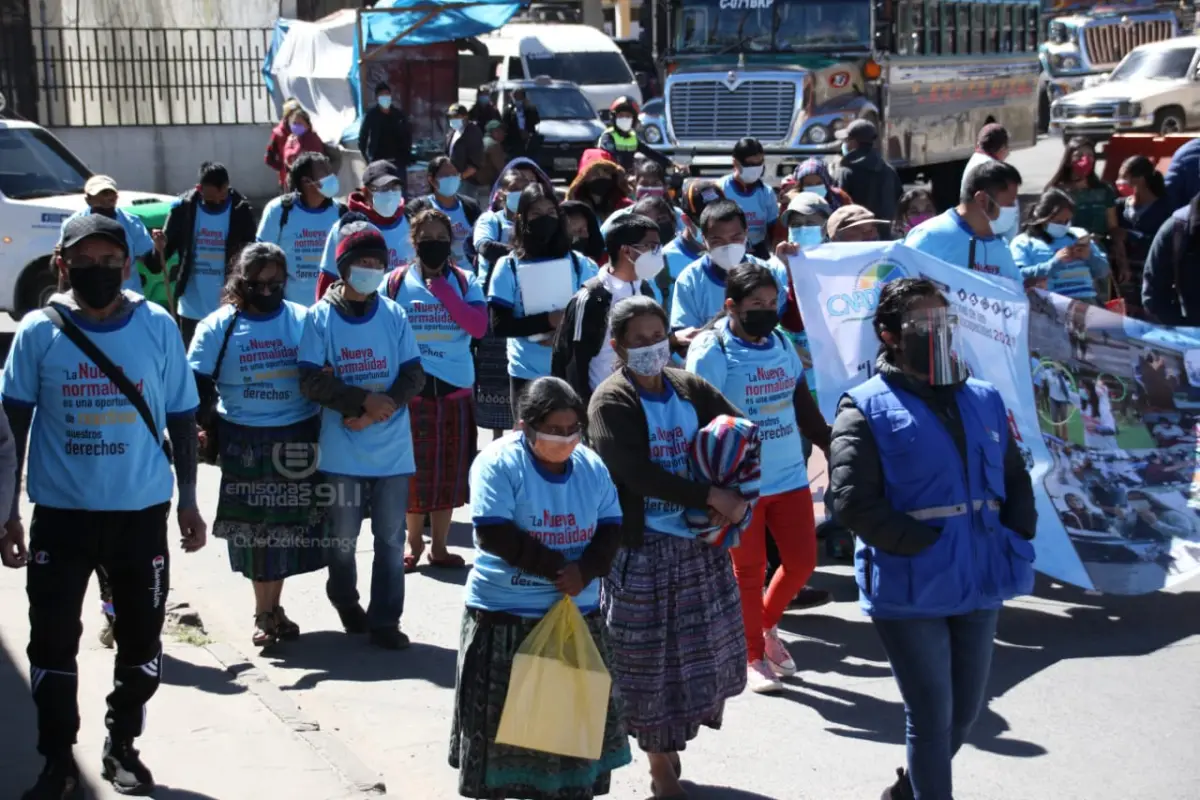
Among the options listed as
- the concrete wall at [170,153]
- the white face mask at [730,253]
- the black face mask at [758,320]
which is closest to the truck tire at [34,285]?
the white face mask at [730,253]

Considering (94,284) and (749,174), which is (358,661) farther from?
(749,174)

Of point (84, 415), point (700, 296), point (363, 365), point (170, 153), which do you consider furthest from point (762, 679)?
point (170, 153)

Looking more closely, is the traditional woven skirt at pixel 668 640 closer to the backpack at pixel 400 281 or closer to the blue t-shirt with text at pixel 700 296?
the blue t-shirt with text at pixel 700 296

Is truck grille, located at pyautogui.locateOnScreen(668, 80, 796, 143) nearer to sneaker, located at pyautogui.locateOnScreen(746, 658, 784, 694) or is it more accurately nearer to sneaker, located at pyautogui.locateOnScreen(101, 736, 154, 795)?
sneaker, located at pyautogui.locateOnScreen(746, 658, 784, 694)

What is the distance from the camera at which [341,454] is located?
7.26m

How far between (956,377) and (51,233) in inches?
454

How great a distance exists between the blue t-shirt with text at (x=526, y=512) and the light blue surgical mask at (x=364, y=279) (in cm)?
213

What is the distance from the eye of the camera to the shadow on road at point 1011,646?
659 centimetres

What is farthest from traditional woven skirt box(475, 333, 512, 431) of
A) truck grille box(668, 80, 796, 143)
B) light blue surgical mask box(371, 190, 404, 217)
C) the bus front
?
truck grille box(668, 80, 796, 143)

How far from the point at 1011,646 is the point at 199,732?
356 centimetres

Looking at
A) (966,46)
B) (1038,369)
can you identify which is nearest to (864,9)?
(966,46)

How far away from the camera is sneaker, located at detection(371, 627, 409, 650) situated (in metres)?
7.48

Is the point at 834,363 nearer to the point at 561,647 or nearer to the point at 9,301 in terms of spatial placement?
the point at 561,647

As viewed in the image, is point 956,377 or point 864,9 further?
point 864,9
